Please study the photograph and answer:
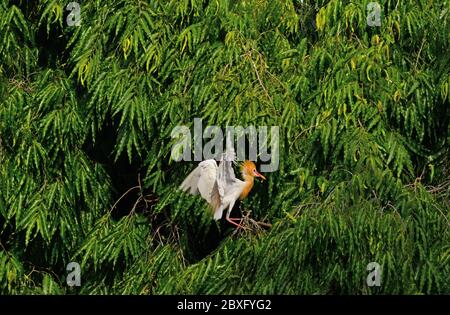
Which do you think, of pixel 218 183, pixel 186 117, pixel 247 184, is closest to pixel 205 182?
pixel 218 183

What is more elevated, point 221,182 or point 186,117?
point 186,117

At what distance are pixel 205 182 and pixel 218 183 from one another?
0.06 metres

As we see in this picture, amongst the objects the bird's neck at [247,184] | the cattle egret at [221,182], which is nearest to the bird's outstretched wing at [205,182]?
the cattle egret at [221,182]

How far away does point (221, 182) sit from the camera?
4.76 meters

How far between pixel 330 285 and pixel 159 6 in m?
1.70

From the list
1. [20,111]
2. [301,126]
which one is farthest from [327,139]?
[20,111]

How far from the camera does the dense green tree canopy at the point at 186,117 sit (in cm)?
473

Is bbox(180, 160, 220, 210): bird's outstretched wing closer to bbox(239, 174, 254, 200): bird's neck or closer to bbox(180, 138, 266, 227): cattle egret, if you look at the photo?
bbox(180, 138, 266, 227): cattle egret

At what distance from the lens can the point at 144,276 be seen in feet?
16.2

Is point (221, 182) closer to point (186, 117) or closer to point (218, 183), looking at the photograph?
point (218, 183)

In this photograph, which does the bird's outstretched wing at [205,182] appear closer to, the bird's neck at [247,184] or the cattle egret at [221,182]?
Answer: the cattle egret at [221,182]

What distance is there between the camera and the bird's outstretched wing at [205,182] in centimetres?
474

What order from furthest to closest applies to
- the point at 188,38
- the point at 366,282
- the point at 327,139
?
the point at 188,38 < the point at 327,139 < the point at 366,282
